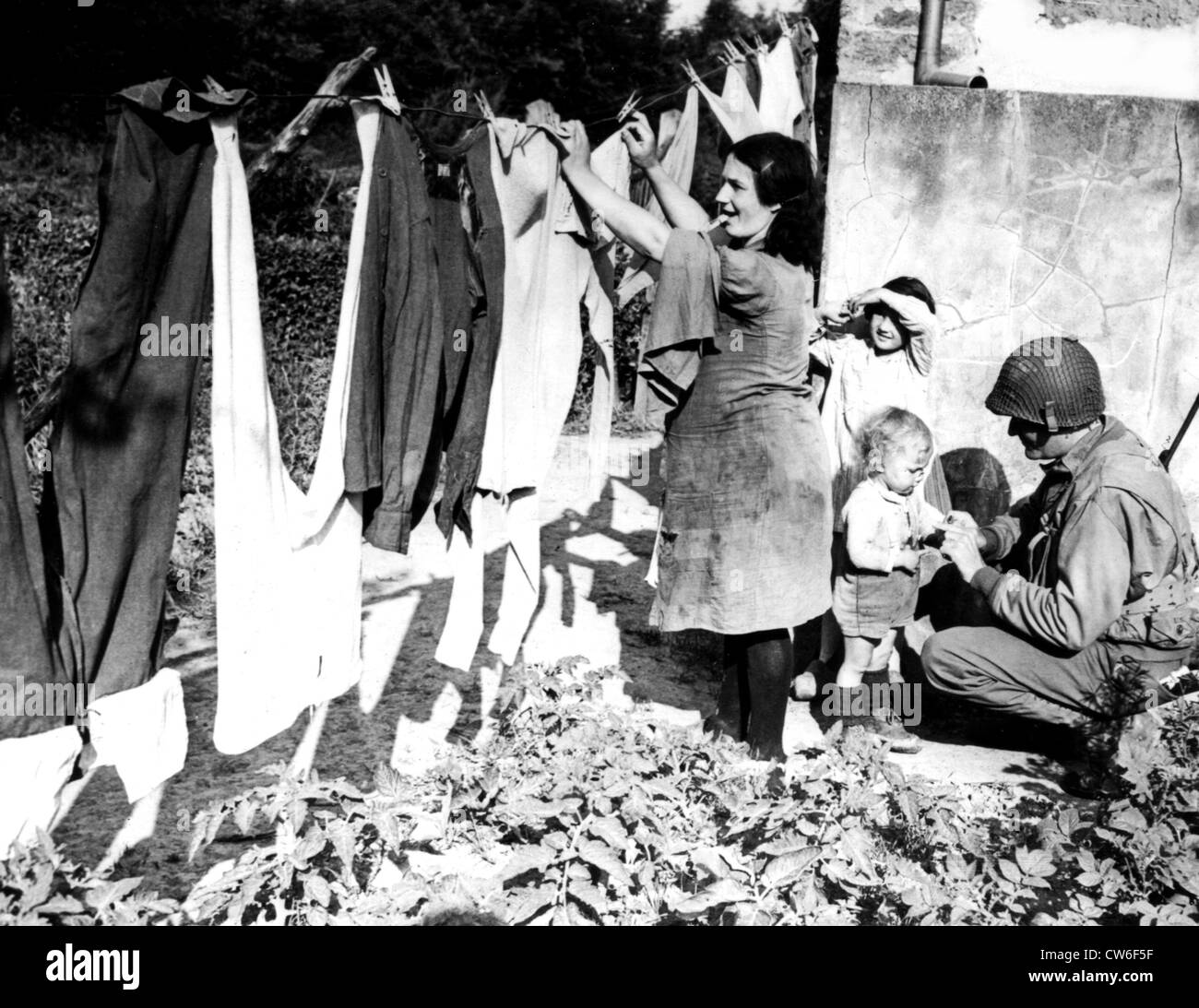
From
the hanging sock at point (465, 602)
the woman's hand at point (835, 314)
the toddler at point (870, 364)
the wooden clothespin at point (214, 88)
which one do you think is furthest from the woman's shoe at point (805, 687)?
the wooden clothespin at point (214, 88)

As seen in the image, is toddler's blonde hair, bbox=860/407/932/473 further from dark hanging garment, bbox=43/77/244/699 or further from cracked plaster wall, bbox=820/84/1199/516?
dark hanging garment, bbox=43/77/244/699

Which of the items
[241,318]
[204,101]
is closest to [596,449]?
[241,318]

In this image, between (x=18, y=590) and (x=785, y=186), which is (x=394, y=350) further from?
(x=785, y=186)

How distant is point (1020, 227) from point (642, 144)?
2207 millimetres

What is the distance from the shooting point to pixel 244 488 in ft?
8.58

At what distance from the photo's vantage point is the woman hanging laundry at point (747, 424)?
3.28 m

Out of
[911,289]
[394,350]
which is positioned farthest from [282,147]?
[911,289]

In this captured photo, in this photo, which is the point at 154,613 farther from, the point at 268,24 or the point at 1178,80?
the point at 268,24

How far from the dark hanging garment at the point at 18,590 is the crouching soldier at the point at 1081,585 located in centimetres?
274

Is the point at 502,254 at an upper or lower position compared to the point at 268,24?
lower

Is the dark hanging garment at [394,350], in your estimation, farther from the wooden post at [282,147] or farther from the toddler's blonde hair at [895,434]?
the toddler's blonde hair at [895,434]

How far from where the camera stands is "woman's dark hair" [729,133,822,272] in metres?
3.38

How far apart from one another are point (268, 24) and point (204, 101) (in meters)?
14.0

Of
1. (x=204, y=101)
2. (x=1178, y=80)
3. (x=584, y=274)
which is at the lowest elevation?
(x=584, y=274)
